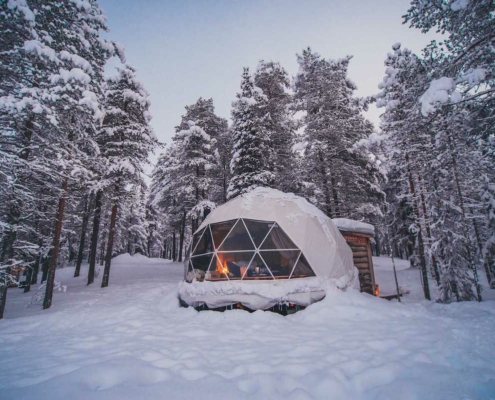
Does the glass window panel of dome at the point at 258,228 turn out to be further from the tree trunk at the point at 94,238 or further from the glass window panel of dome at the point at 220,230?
the tree trunk at the point at 94,238

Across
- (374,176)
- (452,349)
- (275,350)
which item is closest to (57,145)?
(275,350)

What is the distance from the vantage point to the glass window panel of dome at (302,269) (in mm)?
7102

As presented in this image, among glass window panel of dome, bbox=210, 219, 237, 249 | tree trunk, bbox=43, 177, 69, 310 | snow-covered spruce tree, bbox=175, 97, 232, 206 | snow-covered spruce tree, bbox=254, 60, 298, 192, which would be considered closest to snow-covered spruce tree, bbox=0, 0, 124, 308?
tree trunk, bbox=43, 177, 69, 310

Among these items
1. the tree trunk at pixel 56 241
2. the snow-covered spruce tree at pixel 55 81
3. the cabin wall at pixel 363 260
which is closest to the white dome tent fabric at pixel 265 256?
the cabin wall at pixel 363 260

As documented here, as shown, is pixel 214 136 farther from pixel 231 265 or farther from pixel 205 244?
pixel 231 265

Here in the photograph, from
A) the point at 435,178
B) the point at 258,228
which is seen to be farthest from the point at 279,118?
the point at 258,228

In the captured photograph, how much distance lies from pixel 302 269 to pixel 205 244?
354 cm

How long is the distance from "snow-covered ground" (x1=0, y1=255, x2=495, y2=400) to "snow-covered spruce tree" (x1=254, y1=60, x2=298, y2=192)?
852 centimetres

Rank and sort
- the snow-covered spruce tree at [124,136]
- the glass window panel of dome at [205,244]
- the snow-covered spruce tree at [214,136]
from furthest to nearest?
the snow-covered spruce tree at [214,136] → the snow-covered spruce tree at [124,136] → the glass window panel of dome at [205,244]

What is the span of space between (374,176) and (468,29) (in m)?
10.8

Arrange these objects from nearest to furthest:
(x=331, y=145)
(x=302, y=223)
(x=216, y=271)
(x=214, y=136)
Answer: (x=216, y=271) → (x=302, y=223) → (x=331, y=145) → (x=214, y=136)

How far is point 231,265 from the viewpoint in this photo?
7609mm

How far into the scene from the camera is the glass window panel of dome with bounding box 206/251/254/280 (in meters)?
7.43

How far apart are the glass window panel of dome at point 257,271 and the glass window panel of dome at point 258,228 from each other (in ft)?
1.87
